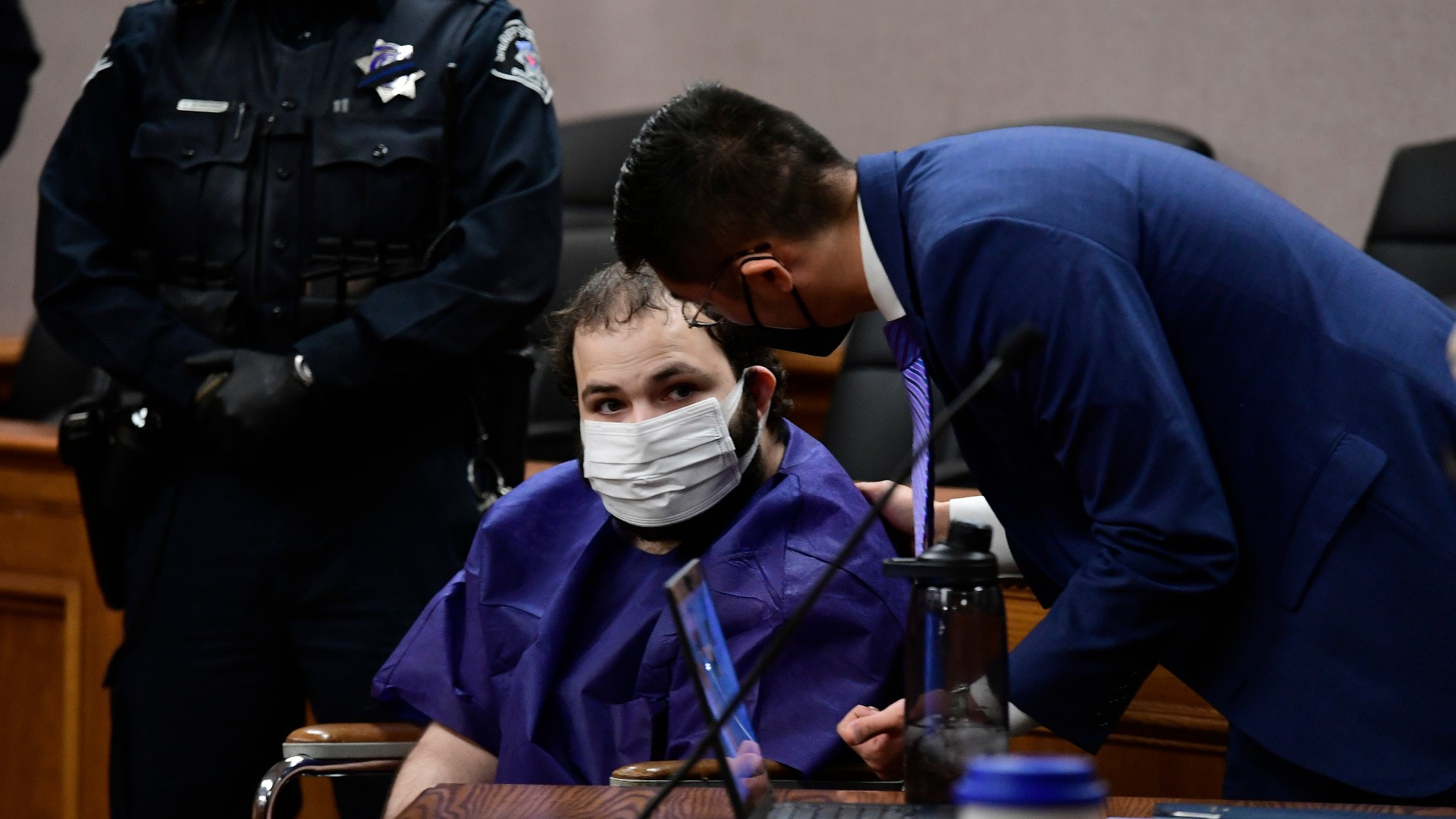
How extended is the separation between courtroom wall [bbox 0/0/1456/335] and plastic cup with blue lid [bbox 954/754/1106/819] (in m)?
2.75

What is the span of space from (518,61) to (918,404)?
1.10 meters

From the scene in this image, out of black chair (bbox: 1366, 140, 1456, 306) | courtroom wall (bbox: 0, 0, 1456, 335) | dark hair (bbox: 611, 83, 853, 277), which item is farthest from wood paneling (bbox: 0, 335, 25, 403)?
dark hair (bbox: 611, 83, 853, 277)

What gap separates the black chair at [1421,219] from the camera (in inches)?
101

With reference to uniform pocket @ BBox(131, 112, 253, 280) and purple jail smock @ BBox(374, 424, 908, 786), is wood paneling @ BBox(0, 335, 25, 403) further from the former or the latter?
purple jail smock @ BBox(374, 424, 908, 786)

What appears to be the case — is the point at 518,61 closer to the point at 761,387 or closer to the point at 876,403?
the point at 761,387

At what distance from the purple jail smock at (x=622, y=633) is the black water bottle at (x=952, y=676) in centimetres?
45

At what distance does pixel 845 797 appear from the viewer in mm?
1160

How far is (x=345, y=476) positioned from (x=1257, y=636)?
1.26m

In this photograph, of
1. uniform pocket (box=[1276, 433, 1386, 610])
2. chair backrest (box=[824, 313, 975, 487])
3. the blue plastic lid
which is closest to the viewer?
the blue plastic lid

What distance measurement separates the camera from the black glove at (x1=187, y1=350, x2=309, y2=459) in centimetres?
200

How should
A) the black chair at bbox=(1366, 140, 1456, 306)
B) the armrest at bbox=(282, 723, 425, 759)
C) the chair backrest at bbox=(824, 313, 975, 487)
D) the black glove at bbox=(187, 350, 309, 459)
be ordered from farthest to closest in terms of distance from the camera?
the chair backrest at bbox=(824, 313, 975, 487) → the black chair at bbox=(1366, 140, 1456, 306) → the black glove at bbox=(187, 350, 309, 459) → the armrest at bbox=(282, 723, 425, 759)

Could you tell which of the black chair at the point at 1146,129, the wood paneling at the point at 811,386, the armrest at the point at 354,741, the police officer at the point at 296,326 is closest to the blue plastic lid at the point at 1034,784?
the armrest at the point at 354,741

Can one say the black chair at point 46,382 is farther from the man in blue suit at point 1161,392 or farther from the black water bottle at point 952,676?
the black water bottle at point 952,676

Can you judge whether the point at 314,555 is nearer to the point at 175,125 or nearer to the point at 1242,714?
the point at 175,125
